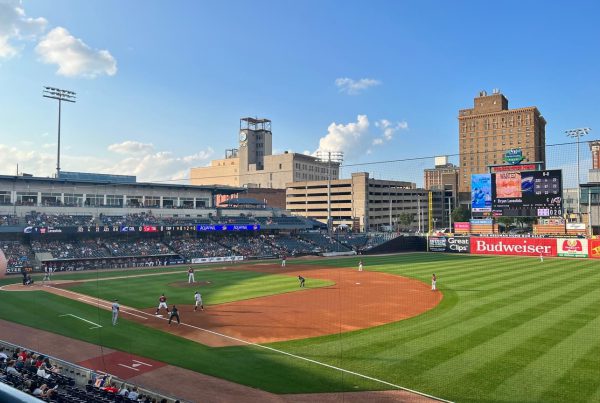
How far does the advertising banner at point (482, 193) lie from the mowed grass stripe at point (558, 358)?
27022 mm

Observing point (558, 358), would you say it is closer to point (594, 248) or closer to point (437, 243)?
point (594, 248)

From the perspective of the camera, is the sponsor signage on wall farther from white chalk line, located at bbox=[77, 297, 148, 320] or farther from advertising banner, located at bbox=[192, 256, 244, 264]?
white chalk line, located at bbox=[77, 297, 148, 320]

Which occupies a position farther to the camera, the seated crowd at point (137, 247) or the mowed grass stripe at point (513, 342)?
the seated crowd at point (137, 247)

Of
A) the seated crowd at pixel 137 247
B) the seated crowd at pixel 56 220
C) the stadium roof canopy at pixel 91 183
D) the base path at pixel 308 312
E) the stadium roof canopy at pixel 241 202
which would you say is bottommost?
the base path at pixel 308 312

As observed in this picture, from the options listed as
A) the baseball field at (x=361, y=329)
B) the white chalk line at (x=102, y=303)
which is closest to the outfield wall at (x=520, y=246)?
the baseball field at (x=361, y=329)

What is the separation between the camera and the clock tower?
13562 cm

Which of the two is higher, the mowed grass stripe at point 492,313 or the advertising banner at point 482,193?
the advertising banner at point 482,193

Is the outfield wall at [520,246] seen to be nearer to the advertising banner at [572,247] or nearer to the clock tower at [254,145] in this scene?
the advertising banner at [572,247]

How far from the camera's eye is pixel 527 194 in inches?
1747

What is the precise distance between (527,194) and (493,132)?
10322cm

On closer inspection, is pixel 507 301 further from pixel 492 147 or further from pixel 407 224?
pixel 492 147

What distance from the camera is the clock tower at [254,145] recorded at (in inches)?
5340

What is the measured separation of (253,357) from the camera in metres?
16.5

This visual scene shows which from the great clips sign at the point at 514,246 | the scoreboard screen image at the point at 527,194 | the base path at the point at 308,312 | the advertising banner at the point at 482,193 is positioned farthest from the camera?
the great clips sign at the point at 514,246
